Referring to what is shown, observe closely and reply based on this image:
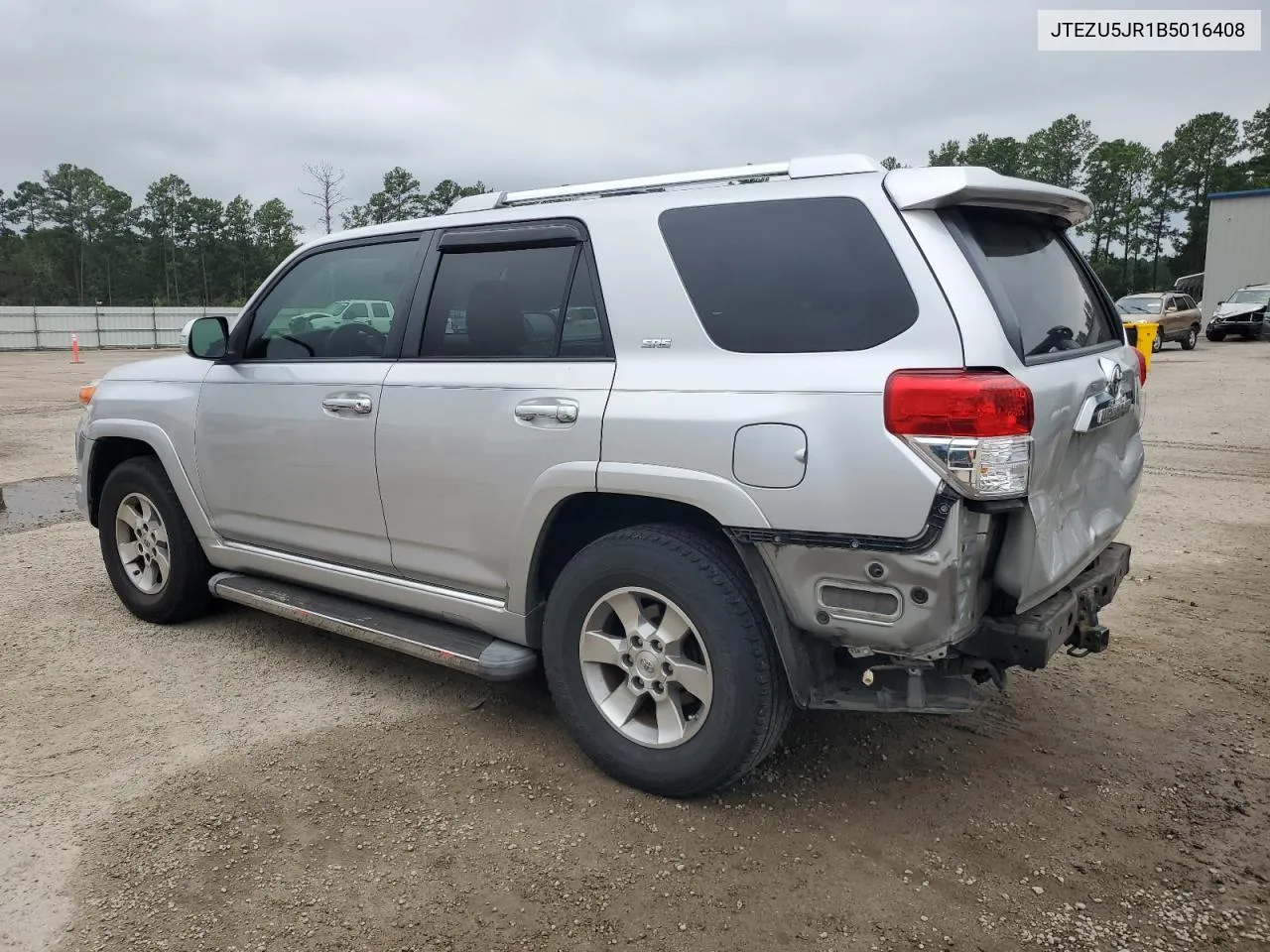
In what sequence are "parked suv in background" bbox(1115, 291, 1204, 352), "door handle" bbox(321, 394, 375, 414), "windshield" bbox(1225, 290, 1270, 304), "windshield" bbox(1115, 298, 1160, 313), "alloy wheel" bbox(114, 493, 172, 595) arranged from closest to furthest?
"door handle" bbox(321, 394, 375, 414) → "alloy wheel" bbox(114, 493, 172, 595) → "parked suv in background" bbox(1115, 291, 1204, 352) → "windshield" bbox(1115, 298, 1160, 313) → "windshield" bbox(1225, 290, 1270, 304)

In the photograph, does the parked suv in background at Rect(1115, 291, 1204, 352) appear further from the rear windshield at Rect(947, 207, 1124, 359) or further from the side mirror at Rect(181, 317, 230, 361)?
the side mirror at Rect(181, 317, 230, 361)

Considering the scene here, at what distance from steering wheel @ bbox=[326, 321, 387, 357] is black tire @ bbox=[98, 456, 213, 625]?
1.31 metres

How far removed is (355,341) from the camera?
13.1 feet

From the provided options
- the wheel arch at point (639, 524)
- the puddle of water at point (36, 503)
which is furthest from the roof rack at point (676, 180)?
the puddle of water at point (36, 503)

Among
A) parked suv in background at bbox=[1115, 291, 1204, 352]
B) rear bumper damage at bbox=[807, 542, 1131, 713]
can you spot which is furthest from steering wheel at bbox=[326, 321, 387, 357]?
parked suv in background at bbox=[1115, 291, 1204, 352]

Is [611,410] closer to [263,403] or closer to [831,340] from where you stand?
[831,340]

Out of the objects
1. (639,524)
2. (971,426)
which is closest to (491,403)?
(639,524)

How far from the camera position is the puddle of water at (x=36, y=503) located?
732 centimetres

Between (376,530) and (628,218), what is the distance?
1.60 metres

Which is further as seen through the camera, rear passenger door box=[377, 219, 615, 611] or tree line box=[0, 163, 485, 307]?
tree line box=[0, 163, 485, 307]

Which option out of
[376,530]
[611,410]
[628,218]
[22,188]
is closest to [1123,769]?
[611,410]

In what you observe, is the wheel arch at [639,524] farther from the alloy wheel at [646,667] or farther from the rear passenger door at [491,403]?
the alloy wheel at [646,667]

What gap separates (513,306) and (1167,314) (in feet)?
93.5

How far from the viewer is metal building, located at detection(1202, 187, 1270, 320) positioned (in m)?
36.8
